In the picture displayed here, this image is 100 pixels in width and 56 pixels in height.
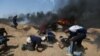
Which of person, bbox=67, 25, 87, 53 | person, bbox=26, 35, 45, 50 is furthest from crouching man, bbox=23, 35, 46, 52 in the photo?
person, bbox=67, 25, 87, 53

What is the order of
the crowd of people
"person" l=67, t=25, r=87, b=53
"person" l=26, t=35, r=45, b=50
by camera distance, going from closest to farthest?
"person" l=67, t=25, r=87, b=53 < the crowd of people < "person" l=26, t=35, r=45, b=50

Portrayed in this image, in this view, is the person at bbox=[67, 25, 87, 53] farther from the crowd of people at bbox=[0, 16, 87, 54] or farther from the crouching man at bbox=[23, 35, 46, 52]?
the crouching man at bbox=[23, 35, 46, 52]

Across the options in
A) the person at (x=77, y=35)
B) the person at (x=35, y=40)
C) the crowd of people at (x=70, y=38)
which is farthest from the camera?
the person at (x=35, y=40)

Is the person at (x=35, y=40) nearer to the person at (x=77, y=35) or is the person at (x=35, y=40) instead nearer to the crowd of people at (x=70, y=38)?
the crowd of people at (x=70, y=38)

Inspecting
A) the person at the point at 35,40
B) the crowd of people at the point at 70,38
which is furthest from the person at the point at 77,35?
the person at the point at 35,40

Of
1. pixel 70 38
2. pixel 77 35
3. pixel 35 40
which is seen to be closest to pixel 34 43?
pixel 35 40

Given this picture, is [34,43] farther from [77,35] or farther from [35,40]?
[77,35]

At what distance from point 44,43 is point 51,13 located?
1531 cm

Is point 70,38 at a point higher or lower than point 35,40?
higher

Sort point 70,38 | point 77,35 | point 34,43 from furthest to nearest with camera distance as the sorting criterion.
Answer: point 34,43 → point 70,38 → point 77,35

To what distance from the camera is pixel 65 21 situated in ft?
91.9

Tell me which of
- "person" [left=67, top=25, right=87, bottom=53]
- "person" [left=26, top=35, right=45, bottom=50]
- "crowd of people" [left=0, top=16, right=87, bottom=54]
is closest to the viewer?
"person" [left=67, top=25, right=87, bottom=53]

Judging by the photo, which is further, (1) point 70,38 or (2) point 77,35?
(1) point 70,38

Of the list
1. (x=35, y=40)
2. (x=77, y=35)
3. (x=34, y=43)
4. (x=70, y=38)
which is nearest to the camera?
(x=77, y=35)
